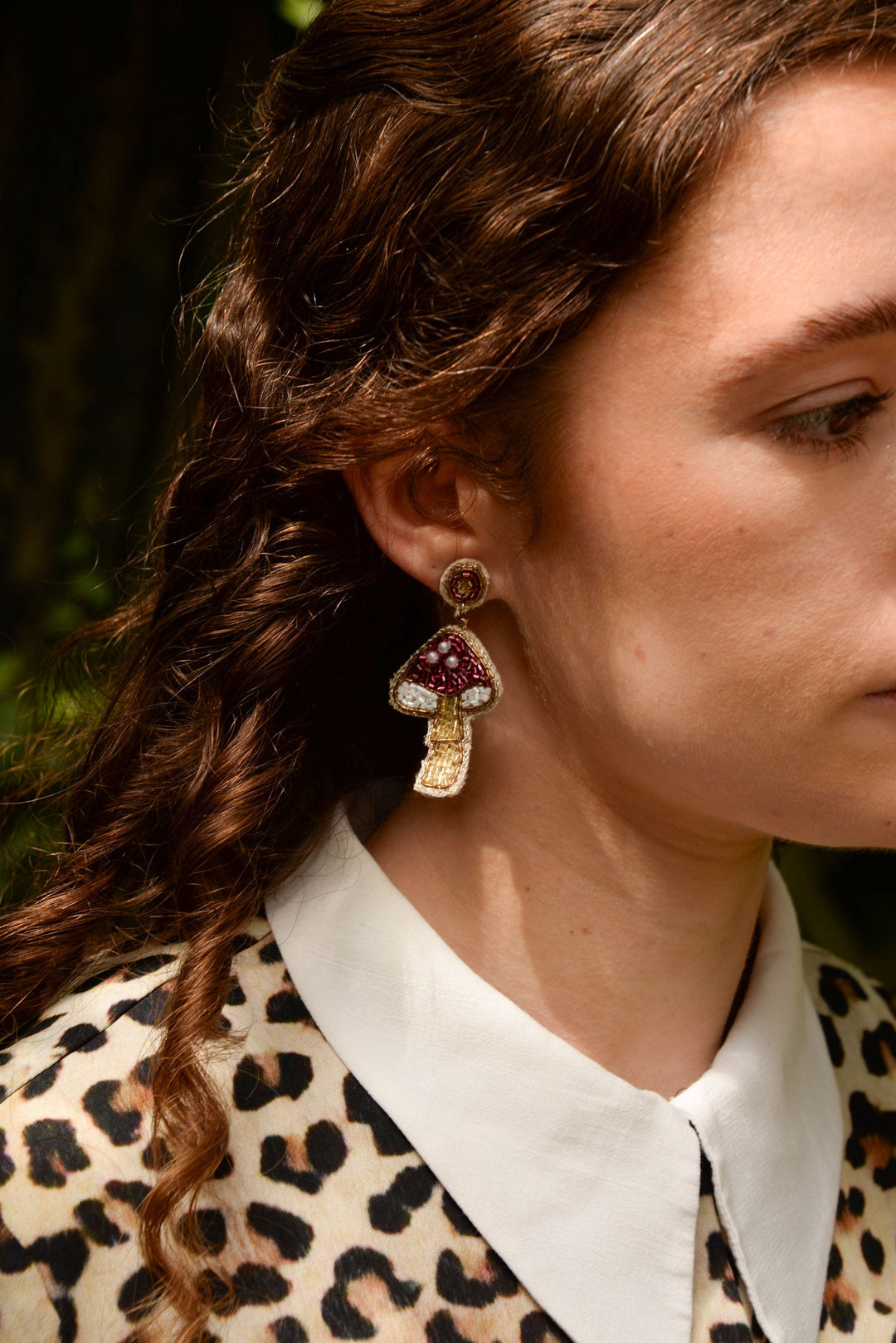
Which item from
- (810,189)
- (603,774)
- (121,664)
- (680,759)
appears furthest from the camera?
(121,664)

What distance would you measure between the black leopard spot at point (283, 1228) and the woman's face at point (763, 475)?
58 cm

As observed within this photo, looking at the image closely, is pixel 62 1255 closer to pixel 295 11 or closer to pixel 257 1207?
pixel 257 1207

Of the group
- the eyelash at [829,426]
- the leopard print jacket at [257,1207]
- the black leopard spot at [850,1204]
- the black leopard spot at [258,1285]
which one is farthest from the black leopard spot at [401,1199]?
the eyelash at [829,426]

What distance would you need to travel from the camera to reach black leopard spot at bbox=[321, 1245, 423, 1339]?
49.0 inches

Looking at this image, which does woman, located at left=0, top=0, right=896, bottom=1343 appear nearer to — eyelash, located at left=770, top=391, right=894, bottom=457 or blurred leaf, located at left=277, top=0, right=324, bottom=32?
eyelash, located at left=770, top=391, right=894, bottom=457

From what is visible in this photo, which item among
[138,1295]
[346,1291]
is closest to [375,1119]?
[346,1291]

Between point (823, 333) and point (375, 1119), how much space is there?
881mm

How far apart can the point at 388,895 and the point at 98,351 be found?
5.14 feet

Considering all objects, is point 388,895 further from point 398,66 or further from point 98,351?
point 98,351

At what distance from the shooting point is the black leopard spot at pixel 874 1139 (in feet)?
5.36

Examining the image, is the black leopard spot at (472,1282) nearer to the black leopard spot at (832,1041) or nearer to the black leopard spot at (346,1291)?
the black leopard spot at (346,1291)

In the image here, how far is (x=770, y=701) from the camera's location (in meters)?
1.25

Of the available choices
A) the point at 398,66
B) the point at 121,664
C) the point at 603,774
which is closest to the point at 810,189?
the point at 398,66

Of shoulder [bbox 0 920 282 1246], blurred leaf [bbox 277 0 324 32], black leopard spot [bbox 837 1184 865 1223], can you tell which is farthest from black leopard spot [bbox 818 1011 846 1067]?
blurred leaf [bbox 277 0 324 32]
